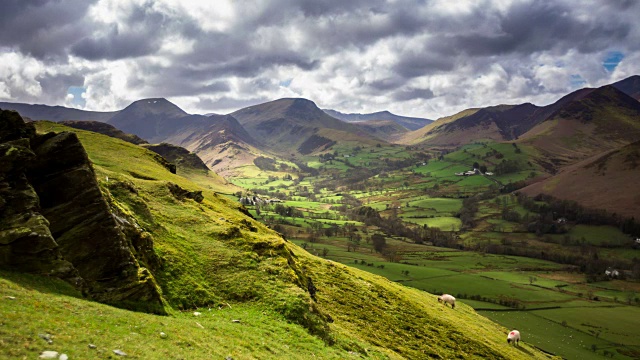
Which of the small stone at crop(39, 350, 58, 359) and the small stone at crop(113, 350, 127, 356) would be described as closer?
the small stone at crop(39, 350, 58, 359)

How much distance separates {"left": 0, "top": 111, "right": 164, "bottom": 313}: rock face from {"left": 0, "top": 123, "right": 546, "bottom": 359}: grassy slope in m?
2.41

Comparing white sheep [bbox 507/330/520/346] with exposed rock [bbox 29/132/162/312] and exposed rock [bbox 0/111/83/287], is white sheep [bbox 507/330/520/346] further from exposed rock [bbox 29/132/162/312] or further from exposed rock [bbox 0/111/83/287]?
exposed rock [bbox 0/111/83/287]

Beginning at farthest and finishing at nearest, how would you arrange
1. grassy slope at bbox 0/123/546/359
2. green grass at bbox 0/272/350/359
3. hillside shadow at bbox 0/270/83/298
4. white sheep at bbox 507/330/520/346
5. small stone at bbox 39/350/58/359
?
white sheep at bbox 507/330/520/346 < hillside shadow at bbox 0/270/83/298 < grassy slope at bbox 0/123/546/359 < green grass at bbox 0/272/350/359 < small stone at bbox 39/350/58/359

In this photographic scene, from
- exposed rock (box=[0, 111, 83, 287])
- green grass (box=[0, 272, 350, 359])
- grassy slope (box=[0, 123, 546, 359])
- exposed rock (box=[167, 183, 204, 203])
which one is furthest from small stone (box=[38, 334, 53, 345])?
exposed rock (box=[167, 183, 204, 203])

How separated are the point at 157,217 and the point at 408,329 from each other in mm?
36010

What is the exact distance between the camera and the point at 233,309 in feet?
111

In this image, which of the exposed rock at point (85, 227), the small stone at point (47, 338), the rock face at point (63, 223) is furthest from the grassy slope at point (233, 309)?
the exposed rock at point (85, 227)

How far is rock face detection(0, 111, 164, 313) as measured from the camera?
966 inches

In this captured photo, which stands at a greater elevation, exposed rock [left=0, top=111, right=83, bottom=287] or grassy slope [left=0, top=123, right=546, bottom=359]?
exposed rock [left=0, top=111, right=83, bottom=287]

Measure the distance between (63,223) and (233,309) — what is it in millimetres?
15760

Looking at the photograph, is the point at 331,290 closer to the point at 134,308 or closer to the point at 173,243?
the point at 173,243

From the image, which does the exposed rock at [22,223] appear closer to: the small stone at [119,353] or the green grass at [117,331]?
the green grass at [117,331]

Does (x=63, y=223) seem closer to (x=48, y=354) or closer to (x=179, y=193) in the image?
(x=48, y=354)

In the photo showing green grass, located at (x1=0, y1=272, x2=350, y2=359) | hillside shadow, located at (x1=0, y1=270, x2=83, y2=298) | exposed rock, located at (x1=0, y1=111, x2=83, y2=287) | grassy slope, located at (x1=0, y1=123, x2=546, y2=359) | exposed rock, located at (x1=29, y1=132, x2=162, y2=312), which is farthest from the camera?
exposed rock, located at (x1=29, y1=132, x2=162, y2=312)
